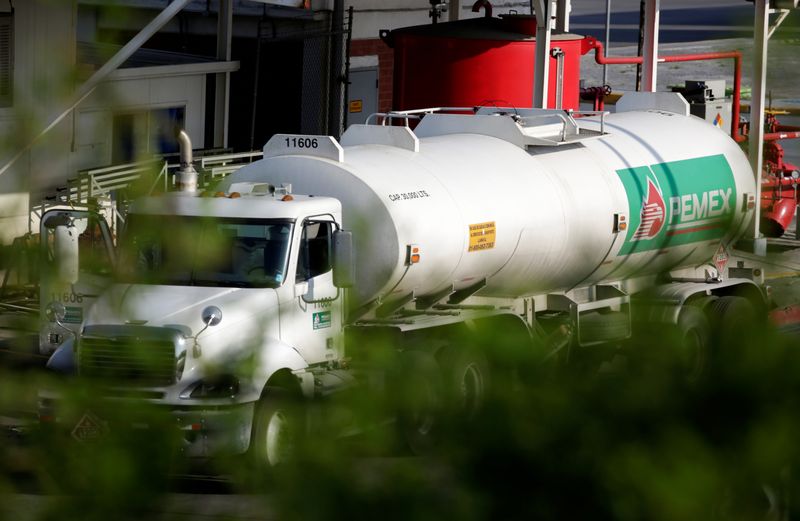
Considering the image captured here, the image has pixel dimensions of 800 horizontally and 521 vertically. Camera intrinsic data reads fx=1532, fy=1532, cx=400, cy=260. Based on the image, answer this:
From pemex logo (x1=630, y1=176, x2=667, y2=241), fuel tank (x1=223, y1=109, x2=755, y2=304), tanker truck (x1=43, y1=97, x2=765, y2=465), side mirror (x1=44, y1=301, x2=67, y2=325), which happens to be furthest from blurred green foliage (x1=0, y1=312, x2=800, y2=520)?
pemex logo (x1=630, y1=176, x2=667, y2=241)

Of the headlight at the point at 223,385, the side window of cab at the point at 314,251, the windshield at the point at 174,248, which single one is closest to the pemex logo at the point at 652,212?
the side window of cab at the point at 314,251

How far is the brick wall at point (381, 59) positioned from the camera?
87.7 ft

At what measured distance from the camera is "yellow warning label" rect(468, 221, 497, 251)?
1173 centimetres

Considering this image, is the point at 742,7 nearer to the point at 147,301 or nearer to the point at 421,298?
the point at 147,301

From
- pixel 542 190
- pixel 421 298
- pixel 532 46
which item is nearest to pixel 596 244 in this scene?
pixel 542 190

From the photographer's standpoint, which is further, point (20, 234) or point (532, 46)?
point (532, 46)

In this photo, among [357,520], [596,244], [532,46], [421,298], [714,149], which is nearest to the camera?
[357,520]

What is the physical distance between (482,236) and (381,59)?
1552 cm

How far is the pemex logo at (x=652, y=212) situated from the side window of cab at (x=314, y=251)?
12.2 feet

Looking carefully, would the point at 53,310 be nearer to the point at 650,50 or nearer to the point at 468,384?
the point at 468,384

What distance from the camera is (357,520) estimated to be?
62.4 inches

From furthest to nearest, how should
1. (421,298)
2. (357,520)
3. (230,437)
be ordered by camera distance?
(421,298) < (230,437) < (357,520)

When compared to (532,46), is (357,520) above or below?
below

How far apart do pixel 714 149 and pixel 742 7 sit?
1332cm
